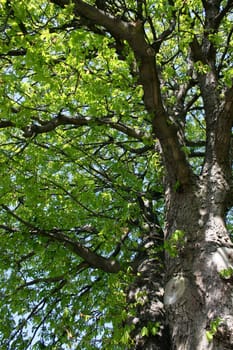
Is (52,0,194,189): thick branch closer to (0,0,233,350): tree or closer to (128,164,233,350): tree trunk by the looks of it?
(0,0,233,350): tree

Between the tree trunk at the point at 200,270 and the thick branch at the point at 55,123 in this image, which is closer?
the tree trunk at the point at 200,270

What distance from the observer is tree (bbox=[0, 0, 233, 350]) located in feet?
12.6

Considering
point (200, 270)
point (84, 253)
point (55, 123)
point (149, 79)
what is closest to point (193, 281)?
point (200, 270)

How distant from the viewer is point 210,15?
6.43m

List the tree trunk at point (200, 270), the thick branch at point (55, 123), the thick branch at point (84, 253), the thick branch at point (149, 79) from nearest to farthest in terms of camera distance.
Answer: the tree trunk at point (200, 270) < the thick branch at point (149, 79) < the thick branch at point (55, 123) < the thick branch at point (84, 253)

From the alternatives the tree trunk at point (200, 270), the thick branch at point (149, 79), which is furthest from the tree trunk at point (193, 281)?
the thick branch at point (149, 79)

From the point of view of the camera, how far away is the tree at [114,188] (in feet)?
12.6

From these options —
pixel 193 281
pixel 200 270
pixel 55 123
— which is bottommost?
pixel 193 281

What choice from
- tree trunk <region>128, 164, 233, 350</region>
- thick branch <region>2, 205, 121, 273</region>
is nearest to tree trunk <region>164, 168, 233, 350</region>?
tree trunk <region>128, 164, 233, 350</region>

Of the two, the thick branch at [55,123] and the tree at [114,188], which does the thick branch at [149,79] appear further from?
the thick branch at [55,123]

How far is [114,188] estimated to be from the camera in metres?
5.25

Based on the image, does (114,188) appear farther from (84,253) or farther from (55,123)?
(55,123)

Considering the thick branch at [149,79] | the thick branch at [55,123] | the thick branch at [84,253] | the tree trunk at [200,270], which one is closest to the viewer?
the tree trunk at [200,270]

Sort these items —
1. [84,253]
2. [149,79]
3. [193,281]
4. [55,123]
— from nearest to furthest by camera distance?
[193,281], [149,79], [55,123], [84,253]
